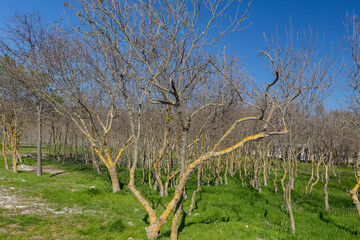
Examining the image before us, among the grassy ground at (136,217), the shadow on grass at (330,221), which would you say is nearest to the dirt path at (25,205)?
the grassy ground at (136,217)

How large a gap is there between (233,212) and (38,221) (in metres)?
7.76

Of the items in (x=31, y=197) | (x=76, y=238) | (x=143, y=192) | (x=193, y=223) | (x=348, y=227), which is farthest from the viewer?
(x=143, y=192)

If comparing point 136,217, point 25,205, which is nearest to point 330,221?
point 136,217

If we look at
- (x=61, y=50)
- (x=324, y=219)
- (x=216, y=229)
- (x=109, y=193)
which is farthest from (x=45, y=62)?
(x=324, y=219)

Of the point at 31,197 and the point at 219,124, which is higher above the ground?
the point at 219,124

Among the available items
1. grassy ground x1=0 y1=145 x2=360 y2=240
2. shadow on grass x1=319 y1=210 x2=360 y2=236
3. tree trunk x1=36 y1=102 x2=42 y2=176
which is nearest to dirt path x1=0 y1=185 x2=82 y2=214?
grassy ground x1=0 y1=145 x2=360 y2=240

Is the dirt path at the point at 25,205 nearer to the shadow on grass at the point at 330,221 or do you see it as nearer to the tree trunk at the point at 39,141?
the tree trunk at the point at 39,141

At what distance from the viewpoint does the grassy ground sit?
22.7 ft

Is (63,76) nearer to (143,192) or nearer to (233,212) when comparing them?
(143,192)

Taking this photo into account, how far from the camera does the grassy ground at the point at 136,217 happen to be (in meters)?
6.92

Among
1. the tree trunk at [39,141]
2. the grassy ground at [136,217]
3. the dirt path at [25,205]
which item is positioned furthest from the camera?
the tree trunk at [39,141]

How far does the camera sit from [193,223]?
828 centimetres

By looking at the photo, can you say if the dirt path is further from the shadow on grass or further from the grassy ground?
the shadow on grass

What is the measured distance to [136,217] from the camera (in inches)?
341
